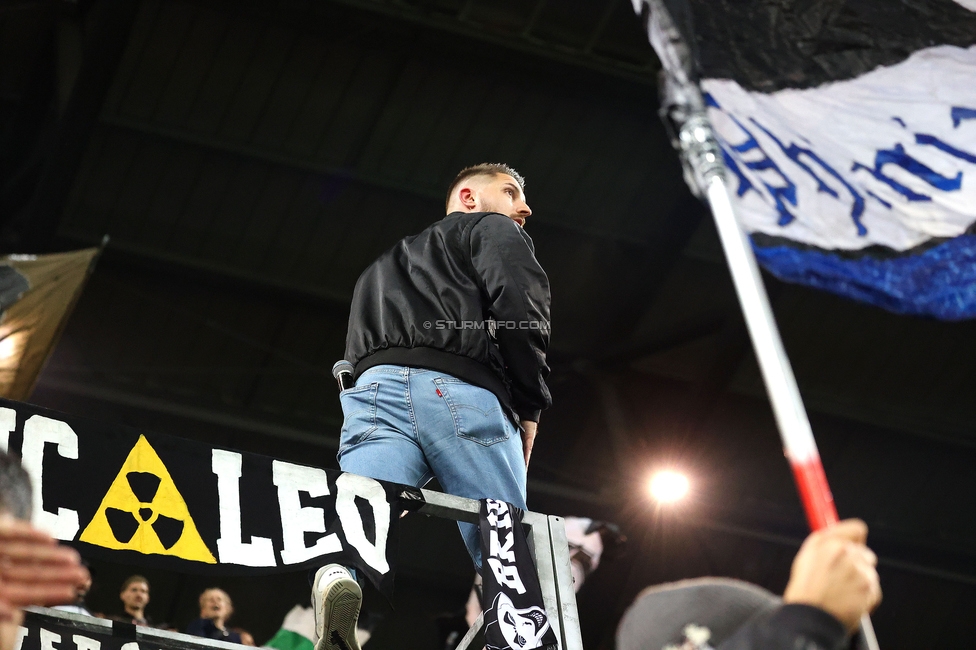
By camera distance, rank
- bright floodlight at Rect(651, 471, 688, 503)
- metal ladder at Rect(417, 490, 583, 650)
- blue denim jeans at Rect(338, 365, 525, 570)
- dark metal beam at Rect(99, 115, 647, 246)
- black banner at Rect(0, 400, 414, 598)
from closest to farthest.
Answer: black banner at Rect(0, 400, 414, 598) → metal ladder at Rect(417, 490, 583, 650) → blue denim jeans at Rect(338, 365, 525, 570) → dark metal beam at Rect(99, 115, 647, 246) → bright floodlight at Rect(651, 471, 688, 503)

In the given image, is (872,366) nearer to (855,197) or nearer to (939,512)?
(939,512)

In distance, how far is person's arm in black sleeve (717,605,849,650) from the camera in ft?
4.87

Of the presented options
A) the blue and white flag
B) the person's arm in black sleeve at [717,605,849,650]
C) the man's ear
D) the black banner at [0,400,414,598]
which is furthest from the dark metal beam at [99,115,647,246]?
the person's arm in black sleeve at [717,605,849,650]

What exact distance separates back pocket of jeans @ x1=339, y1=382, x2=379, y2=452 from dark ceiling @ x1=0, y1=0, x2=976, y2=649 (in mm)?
6542

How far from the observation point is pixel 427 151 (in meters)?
10.5

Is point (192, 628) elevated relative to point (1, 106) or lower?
lower

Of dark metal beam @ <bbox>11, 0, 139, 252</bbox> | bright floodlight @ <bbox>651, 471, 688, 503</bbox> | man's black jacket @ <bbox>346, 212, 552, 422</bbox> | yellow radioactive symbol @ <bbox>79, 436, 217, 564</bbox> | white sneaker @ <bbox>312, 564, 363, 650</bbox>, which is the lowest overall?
white sneaker @ <bbox>312, 564, 363, 650</bbox>

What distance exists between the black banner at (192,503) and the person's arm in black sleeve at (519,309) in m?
0.56

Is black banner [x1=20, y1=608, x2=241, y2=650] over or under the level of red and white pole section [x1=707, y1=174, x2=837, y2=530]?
under

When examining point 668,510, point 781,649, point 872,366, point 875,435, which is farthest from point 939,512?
point 781,649

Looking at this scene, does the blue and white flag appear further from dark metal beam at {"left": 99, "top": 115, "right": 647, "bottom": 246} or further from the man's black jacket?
dark metal beam at {"left": 99, "top": 115, "right": 647, "bottom": 246}

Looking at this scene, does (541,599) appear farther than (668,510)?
No

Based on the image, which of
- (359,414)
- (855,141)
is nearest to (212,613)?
(359,414)

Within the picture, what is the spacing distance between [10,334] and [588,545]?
4836 millimetres
